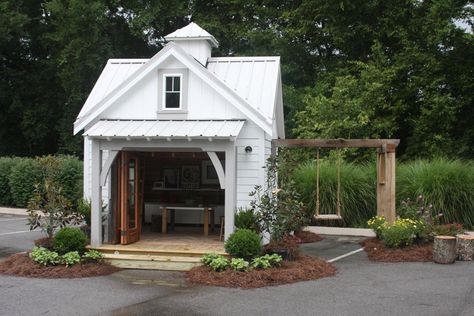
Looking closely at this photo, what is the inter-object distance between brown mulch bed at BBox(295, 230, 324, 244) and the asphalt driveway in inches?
150

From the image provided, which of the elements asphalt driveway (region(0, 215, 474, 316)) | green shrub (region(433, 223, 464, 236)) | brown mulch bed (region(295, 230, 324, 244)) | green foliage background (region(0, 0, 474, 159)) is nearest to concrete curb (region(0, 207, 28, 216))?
green foliage background (region(0, 0, 474, 159))

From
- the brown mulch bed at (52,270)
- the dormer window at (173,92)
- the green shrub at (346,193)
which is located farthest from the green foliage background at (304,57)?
the brown mulch bed at (52,270)

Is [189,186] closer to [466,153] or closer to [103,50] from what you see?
[466,153]

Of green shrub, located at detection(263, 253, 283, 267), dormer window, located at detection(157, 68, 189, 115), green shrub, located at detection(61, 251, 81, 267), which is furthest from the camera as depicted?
dormer window, located at detection(157, 68, 189, 115)

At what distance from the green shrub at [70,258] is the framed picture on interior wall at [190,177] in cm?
592

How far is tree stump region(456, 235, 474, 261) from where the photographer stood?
38.7 feet

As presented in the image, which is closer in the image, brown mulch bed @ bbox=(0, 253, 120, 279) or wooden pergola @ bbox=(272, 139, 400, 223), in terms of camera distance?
brown mulch bed @ bbox=(0, 253, 120, 279)

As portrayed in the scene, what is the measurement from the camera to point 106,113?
13.0 m

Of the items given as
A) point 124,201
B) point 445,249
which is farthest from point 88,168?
point 445,249

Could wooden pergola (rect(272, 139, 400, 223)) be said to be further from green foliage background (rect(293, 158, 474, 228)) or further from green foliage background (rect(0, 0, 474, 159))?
green foliage background (rect(0, 0, 474, 159))

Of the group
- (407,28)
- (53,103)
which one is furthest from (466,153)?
(53,103)

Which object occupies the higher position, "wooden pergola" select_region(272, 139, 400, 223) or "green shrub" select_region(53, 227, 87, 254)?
"wooden pergola" select_region(272, 139, 400, 223)

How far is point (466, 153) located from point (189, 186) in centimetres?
1166

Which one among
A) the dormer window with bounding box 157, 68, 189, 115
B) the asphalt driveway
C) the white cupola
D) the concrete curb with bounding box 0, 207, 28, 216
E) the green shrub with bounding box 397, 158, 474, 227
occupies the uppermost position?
the white cupola
